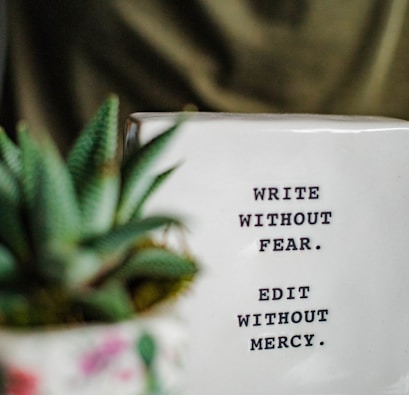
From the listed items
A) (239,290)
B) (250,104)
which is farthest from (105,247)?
(250,104)

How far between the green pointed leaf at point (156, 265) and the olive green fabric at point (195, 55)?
329 millimetres

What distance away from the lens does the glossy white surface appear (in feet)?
2.24

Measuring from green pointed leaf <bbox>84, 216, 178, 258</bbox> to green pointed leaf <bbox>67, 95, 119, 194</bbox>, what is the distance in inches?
2.5

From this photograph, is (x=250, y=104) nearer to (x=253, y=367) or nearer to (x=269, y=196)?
(x=269, y=196)

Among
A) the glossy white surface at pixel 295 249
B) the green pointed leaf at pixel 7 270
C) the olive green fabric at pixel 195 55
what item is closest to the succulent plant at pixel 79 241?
the green pointed leaf at pixel 7 270

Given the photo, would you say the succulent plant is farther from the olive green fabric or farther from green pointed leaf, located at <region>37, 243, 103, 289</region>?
the olive green fabric

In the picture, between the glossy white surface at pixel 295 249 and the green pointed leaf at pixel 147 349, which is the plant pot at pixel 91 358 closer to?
the green pointed leaf at pixel 147 349

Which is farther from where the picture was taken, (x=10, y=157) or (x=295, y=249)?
(x=295, y=249)

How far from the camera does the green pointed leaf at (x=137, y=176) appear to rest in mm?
522

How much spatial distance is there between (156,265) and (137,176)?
2.7 inches

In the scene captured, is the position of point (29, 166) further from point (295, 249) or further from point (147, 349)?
point (295, 249)

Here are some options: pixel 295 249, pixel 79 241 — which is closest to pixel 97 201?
pixel 79 241

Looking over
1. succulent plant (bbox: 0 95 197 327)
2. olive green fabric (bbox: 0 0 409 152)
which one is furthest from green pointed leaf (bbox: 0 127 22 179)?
olive green fabric (bbox: 0 0 409 152)

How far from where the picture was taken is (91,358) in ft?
1.53
